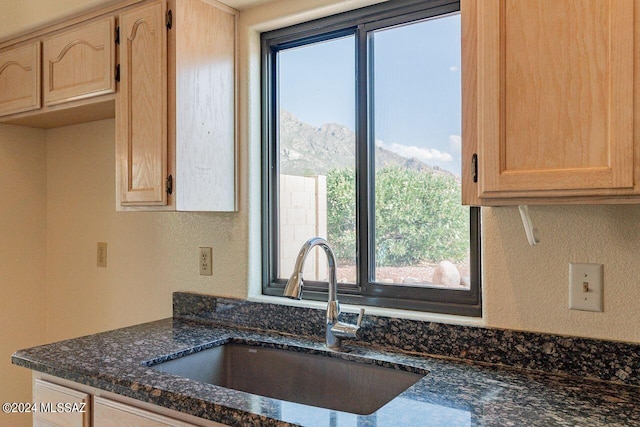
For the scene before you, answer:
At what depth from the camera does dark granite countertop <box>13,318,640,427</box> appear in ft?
3.29

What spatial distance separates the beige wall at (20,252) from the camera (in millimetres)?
2451

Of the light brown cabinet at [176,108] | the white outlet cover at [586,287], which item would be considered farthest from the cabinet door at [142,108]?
the white outlet cover at [586,287]

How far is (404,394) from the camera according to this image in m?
1.14

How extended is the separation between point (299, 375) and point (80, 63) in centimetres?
140

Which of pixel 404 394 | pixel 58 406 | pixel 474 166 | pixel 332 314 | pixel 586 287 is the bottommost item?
pixel 58 406

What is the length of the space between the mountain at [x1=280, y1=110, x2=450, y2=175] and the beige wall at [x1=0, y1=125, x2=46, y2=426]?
57.4 inches

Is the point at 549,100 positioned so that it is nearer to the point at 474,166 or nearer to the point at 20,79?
the point at 474,166

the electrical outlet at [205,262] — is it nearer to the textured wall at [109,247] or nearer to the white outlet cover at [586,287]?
the textured wall at [109,247]

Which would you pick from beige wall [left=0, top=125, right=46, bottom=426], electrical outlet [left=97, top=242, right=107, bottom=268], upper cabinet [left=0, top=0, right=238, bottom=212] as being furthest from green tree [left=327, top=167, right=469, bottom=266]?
beige wall [left=0, top=125, right=46, bottom=426]

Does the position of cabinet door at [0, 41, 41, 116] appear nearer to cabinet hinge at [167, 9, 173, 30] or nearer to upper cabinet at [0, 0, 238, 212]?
upper cabinet at [0, 0, 238, 212]

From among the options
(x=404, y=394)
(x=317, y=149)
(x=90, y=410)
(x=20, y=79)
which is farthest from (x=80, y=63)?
(x=404, y=394)

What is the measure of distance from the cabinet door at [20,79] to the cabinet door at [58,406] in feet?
3.84

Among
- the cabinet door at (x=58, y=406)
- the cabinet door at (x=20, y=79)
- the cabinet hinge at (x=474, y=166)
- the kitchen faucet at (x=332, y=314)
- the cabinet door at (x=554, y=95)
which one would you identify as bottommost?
the cabinet door at (x=58, y=406)

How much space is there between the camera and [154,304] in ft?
7.12
